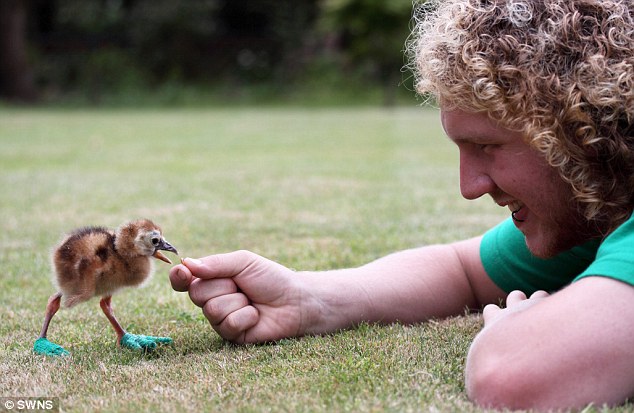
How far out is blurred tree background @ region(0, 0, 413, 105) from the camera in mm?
29234

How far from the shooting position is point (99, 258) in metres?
3.05

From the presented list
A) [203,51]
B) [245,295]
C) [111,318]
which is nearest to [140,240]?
[111,318]

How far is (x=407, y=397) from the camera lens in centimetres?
241

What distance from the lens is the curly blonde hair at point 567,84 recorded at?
2.52m

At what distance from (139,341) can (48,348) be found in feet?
1.04

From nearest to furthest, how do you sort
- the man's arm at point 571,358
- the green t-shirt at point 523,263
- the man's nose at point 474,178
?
the man's arm at point 571,358 < the man's nose at point 474,178 < the green t-shirt at point 523,263

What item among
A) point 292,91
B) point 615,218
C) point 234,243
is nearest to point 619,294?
point 615,218

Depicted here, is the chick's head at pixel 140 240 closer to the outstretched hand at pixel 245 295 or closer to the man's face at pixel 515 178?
the outstretched hand at pixel 245 295

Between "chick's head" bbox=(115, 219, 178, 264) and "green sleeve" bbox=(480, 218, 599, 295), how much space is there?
1379 millimetres

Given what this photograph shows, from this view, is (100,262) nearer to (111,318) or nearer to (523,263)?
(111,318)

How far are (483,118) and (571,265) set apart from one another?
96cm

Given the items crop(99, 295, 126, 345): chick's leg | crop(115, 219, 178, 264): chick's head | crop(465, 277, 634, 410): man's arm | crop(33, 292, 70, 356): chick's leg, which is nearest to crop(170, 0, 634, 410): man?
crop(465, 277, 634, 410): man's arm

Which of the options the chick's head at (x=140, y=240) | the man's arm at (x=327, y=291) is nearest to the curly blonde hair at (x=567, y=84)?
the man's arm at (x=327, y=291)

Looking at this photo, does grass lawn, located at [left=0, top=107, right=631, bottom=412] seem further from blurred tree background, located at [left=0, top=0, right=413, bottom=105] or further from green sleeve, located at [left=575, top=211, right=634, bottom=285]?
blurred tree background, located at [left=0, top=0, right=413, bottom=105]
